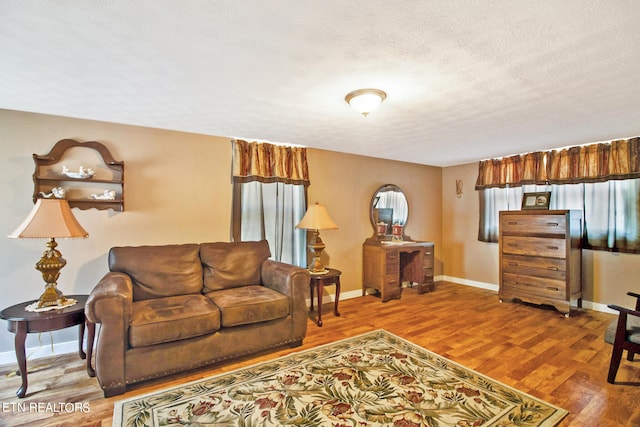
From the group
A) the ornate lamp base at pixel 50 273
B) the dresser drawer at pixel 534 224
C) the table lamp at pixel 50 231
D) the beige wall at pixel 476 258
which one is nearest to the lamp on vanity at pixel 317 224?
the table lamp at pixel 50 231

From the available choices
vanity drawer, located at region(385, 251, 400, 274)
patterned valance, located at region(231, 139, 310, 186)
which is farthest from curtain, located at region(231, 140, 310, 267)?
vanity drawer, located at region(385, 251, 400, 274)

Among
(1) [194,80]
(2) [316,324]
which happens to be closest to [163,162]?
(1) [194,80]

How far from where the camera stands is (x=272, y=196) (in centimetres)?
381

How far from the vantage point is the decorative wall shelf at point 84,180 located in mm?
2689

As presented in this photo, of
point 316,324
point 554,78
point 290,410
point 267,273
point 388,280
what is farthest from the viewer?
point 388,280

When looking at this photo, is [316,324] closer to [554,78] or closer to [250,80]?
[250,80]

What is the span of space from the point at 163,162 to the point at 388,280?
3236 millimetres

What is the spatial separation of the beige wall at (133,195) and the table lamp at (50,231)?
0.56 m

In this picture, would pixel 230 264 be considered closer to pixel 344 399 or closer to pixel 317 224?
pixel 317 224

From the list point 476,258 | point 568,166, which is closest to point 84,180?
point 476,258

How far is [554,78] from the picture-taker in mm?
2027

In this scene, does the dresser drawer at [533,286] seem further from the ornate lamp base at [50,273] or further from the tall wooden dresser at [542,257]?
the ornate lamp base at [50,273]

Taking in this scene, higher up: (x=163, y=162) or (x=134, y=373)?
(x=163, y=162)

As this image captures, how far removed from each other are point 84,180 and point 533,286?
5.33m
